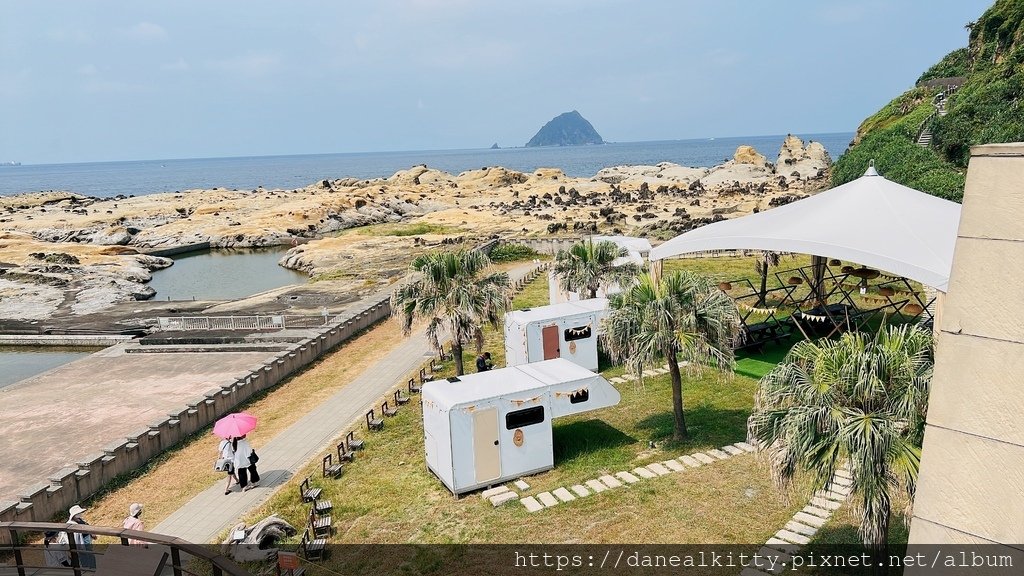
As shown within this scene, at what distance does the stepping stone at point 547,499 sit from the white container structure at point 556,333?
6799 mm

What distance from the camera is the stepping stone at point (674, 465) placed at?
15344mm

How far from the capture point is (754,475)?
48.2ft

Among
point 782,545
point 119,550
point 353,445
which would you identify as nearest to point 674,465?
point 782,545

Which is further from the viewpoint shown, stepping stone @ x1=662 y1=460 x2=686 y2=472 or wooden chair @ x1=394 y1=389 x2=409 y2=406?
wooden chair @ x1=394 y1=389 x2=409 y2=406

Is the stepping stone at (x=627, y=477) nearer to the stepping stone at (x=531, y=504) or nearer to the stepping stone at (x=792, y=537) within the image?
the stepping stone at (x=531, y=504)

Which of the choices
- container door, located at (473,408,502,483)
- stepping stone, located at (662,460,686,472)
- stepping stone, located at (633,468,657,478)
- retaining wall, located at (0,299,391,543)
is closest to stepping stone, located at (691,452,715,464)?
stepping stone, located at (662,460,686,472)

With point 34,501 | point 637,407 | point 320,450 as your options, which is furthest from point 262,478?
point 637,407

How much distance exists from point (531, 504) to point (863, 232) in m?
13.8

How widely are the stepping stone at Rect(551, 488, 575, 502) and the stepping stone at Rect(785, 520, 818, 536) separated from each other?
4390mm

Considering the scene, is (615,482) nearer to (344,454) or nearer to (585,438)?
(585,438)

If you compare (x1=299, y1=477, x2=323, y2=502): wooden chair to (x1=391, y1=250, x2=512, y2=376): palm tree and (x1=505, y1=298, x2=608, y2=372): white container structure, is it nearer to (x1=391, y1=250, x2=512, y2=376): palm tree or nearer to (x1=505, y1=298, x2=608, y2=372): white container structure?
(x1=391, y1=250, x2=512, y2=376): palm tree

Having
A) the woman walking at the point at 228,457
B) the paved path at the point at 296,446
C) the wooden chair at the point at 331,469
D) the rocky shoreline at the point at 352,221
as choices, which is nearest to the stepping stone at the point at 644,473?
the wooden chair at the point at 331,469

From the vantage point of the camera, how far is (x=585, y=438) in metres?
17.5

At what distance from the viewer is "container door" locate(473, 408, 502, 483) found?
A: 14758 millimetres
